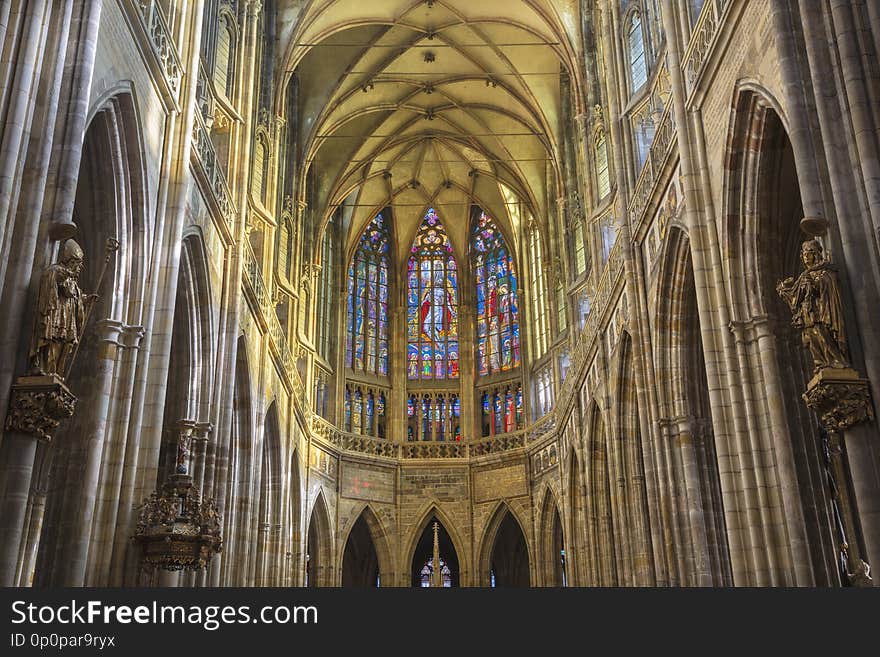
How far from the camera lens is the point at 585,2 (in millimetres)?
26500

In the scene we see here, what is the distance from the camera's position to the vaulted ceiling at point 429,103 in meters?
29.5

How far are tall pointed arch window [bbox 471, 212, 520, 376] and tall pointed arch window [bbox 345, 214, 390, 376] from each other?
142 inches

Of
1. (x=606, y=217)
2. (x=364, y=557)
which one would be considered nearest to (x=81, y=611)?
(x=606, y=217)

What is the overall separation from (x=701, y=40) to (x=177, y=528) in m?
10.4

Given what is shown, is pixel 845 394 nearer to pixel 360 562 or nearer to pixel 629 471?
pixel 629 471

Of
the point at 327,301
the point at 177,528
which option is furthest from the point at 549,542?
the point at 177,528

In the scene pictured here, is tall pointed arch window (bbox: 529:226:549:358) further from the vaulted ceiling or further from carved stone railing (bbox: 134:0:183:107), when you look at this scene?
carved stone railing (bbox: 134:0:183:107)

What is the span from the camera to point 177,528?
13.0 meters

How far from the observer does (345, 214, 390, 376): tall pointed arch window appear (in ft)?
124

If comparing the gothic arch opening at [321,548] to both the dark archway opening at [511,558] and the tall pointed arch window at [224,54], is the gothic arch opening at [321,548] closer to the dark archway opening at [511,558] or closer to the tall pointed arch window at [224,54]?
the dark archway opening at [511,558]

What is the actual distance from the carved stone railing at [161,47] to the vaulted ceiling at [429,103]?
11.7m

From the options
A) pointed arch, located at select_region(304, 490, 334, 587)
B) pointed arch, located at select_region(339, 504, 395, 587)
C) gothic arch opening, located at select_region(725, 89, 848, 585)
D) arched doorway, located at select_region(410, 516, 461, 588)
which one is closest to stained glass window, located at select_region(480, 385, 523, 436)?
arched doorway, located at select_region(410, 516, 461, 588)

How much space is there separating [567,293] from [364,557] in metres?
13.9

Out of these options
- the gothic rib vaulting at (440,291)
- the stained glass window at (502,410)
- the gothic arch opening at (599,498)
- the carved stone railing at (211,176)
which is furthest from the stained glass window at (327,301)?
the carved stone railing at (211,176)
